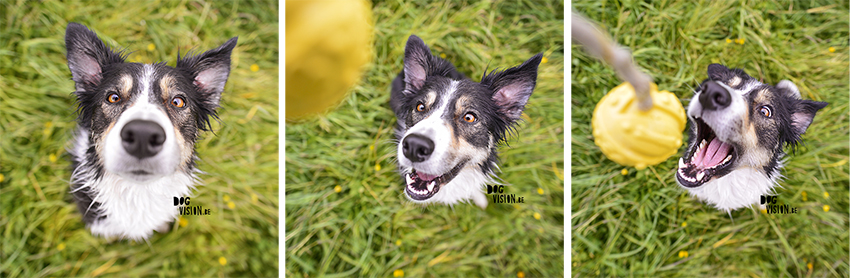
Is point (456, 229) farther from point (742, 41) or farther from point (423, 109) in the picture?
point (742, 41)

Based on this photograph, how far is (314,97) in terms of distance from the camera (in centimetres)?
159

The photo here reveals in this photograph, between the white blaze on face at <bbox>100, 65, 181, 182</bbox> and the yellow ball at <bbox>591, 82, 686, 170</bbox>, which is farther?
the yellow ball at <bbox>591, 82, 686, 170</bbox>

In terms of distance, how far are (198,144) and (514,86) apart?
1.09 meters

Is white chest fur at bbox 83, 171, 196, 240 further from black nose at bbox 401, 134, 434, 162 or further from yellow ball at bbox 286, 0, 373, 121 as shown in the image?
black nose at bbox 401, 134, 434, 162

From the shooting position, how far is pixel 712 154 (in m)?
1.51

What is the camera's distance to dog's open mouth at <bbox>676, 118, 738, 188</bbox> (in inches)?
58.6

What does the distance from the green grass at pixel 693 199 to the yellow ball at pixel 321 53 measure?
0.88m

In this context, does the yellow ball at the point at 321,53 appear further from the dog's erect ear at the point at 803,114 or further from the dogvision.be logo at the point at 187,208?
the dog's erect ear at the point at 803,114

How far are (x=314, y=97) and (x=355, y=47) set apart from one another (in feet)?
0.82

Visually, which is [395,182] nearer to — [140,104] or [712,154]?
[140,104]

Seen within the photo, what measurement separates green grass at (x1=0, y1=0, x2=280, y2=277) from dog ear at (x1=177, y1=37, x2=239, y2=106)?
112mm

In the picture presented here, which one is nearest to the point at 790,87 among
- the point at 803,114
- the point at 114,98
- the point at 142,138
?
the point at 803,114

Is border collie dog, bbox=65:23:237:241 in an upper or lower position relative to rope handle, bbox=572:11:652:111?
lower

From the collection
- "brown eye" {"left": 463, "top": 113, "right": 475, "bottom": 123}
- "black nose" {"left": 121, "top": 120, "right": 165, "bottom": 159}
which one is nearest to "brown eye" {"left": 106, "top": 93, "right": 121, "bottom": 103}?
"black nose" {"left": 121, "top": 120, "right": 165, "bottom": 159}
